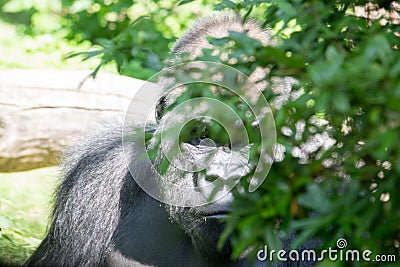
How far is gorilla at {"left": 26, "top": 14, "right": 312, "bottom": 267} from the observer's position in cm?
311

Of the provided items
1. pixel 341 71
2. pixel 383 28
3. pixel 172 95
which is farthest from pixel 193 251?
pixel 341 71

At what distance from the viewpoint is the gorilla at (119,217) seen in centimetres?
311

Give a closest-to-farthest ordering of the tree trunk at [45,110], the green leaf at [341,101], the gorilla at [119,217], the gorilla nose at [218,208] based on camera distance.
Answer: the green leaf at [341,101], the gorilla nose at [218,208], the gorilla at [119,217], the tree trunk at [45,110]

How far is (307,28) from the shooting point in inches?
69.0

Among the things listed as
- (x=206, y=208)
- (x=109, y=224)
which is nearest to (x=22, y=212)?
(x=109, y=224)

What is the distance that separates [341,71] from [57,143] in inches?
141

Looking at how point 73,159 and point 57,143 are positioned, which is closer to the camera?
point 73,159

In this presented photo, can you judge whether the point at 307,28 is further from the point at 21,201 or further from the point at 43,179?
the point at 43,179

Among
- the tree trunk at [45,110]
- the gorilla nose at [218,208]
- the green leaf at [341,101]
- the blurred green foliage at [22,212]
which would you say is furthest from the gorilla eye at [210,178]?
the tree trunk at [45,110]

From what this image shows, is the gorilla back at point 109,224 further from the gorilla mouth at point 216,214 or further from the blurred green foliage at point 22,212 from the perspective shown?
the gorilla mouth at point 216,214

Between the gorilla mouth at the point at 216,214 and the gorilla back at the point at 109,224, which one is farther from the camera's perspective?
the gorilla back at the point at 109,224

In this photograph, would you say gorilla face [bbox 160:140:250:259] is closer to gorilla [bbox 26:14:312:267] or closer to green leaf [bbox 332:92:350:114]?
gorilla [bbox 26:14:312:267]

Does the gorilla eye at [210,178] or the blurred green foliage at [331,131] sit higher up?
the blurred green foliage at [331,131]

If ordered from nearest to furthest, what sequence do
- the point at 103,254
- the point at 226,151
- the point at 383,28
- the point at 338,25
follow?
1. the point at 338,25
2. the point at 383,28
3. the point at 226,151
4. the point at 103,254
